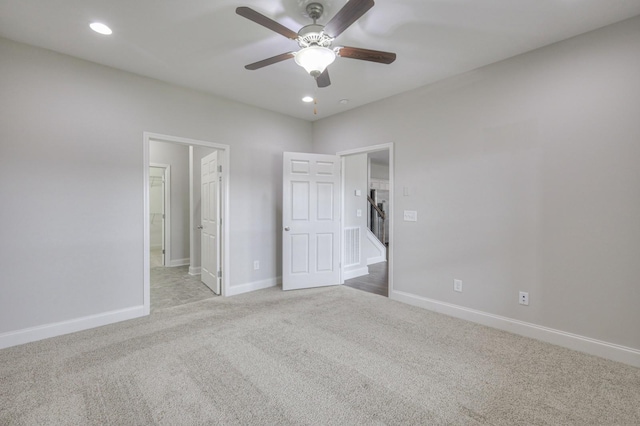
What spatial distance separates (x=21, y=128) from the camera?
102 inches

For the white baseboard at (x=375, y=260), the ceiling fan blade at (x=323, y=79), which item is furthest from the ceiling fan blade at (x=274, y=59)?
the white baseboard at (x=375, y=260)

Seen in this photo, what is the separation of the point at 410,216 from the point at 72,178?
12.3ft

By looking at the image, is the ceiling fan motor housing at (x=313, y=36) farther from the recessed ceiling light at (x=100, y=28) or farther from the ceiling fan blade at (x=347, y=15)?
the recessed ceiling light at (x=100, y=28)

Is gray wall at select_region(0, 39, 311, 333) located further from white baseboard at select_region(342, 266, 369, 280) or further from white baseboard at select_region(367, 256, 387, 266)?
white baseboard at select_region(367, 256, 387, 266)

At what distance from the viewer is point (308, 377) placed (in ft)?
6.83

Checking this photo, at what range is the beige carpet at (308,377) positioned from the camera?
1719 mm

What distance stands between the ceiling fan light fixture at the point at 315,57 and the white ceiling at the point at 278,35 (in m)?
0.38

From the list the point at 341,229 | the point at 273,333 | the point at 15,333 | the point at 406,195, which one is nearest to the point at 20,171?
the point at 15,333

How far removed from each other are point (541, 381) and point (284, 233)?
3195 mm

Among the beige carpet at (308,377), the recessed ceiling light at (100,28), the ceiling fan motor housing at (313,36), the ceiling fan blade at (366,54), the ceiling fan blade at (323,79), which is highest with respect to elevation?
the recessed ceiling light at (100,28)

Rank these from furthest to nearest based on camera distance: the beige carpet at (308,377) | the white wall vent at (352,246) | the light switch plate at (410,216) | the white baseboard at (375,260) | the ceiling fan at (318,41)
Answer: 1. the white baseboard at (375,260)
2. the white wall vent at (352,246)
3. the light switch plate at (410,216)
4. the ceiling fan at (318,41)
5. the beige carpet at (308,377)

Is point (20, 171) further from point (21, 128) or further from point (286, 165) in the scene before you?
point (286, 165)

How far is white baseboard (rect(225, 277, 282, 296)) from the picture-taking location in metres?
4.03

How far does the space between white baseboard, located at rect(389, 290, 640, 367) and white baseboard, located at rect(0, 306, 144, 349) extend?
11.0 ft
